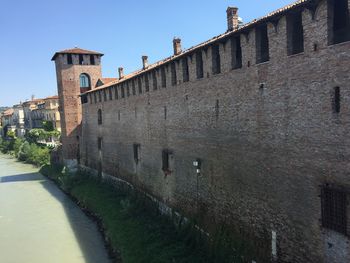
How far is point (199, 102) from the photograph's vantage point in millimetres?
11094

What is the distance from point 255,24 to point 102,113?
14675 mm

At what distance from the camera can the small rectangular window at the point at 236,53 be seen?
9125mm

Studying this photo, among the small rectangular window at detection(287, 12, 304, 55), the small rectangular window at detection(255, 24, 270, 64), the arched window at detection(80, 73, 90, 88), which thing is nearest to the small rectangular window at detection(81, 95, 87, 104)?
the arched window at detection(80, 73, 90, 88)

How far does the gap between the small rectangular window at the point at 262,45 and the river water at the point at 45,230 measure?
312 inches

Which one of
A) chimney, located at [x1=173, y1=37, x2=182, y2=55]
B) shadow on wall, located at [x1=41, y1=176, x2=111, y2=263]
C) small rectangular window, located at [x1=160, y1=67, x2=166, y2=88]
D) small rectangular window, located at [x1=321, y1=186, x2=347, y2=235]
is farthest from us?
chimney, located at [x1=173, y1=37, x2=182, y2=55]

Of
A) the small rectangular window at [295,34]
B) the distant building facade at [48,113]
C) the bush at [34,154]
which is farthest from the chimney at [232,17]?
the distant building facade at [48,113]

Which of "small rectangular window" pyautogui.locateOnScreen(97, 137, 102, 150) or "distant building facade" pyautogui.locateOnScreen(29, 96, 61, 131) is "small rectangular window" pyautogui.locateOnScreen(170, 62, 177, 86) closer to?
"small rectangular window" pyautogui.locateOnScreen(97, 137, 102, 150)

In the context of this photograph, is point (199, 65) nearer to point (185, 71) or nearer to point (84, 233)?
point (185, 71)

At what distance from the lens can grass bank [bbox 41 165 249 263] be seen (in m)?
10.3

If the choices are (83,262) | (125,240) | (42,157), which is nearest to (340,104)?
(125,240)

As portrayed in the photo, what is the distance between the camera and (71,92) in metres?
26.3

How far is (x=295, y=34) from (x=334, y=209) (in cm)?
341

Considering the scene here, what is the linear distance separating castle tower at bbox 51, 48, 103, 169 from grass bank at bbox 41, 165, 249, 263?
7.99m

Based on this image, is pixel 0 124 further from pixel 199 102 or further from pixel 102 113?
pixel 199 102
